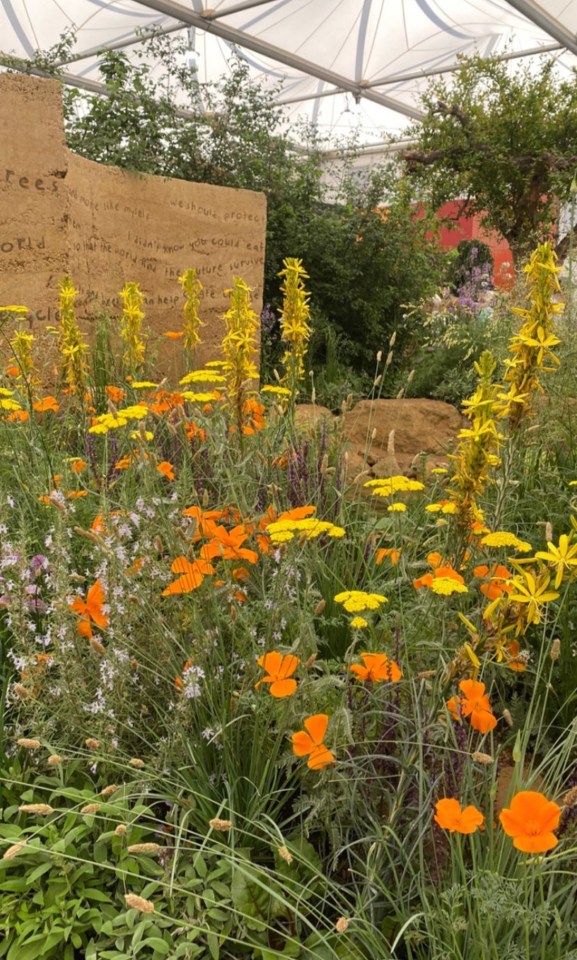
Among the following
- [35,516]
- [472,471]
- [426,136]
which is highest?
[426,136]

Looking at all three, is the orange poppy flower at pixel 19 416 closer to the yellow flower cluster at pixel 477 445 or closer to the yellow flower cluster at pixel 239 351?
the yellow flower cluster at pixel 239 351

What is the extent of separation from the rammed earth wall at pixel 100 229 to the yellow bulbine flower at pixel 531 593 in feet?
10.2

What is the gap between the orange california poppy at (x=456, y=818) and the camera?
3.56 ft

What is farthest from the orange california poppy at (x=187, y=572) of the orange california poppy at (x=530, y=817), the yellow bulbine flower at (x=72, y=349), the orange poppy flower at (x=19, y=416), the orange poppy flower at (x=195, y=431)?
the yellow bulbine flower at (x=72, y=349)

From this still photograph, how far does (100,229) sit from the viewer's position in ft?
17.4

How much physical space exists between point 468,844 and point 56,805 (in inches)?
33.7

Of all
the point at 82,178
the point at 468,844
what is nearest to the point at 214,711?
the point at 468,844

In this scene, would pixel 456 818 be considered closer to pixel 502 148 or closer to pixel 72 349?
pixel 72 349

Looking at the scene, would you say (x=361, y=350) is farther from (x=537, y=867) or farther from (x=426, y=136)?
(x=537, y=867)

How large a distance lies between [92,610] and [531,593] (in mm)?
917

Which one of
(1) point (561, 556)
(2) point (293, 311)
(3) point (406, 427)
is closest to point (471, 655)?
(1) point (561, 556)

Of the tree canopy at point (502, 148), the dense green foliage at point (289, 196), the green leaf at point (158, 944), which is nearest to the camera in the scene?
the green leaf at point (158, 944)

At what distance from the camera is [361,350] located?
855cm

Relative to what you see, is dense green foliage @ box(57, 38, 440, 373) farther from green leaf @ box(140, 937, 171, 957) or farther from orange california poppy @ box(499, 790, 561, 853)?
orange california poppy @ box(499, 790, 561, 853)
